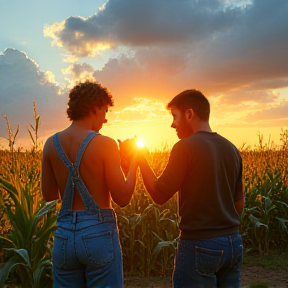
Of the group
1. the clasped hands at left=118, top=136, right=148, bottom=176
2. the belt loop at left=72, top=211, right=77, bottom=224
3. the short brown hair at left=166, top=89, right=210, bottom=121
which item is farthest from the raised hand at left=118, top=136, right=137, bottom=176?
the belt loop at left=72, top=211, right=77, bottom=224

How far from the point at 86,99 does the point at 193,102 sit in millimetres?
671

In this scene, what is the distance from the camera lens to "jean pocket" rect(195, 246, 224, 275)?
2635 mm

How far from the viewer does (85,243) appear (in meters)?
2.62

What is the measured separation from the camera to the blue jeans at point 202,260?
8.66 ft

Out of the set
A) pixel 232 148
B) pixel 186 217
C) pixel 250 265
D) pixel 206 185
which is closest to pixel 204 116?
pixel 232 148

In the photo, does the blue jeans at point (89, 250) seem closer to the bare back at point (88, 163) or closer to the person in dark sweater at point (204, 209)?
the bare back at point (88, 163)

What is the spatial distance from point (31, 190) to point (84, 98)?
2.71m

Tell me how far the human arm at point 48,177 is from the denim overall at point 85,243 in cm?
14

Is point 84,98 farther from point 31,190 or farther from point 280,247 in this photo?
point 280,247

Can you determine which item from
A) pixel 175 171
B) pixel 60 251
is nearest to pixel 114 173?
pixel 175 171

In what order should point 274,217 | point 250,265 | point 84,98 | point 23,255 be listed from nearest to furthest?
point 84,98 → point 23,255 → point 250,265 → point 274,217

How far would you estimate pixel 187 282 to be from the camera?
2.66m

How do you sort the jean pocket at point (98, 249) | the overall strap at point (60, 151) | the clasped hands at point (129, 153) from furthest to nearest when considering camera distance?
the clasped hands at point (129, 153), the overall strap at point (60, 151), the jean pocket at point (98, 249)

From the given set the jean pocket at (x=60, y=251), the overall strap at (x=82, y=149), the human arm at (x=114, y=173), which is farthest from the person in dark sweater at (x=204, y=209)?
the jean pocket at (x=60, y=251)
